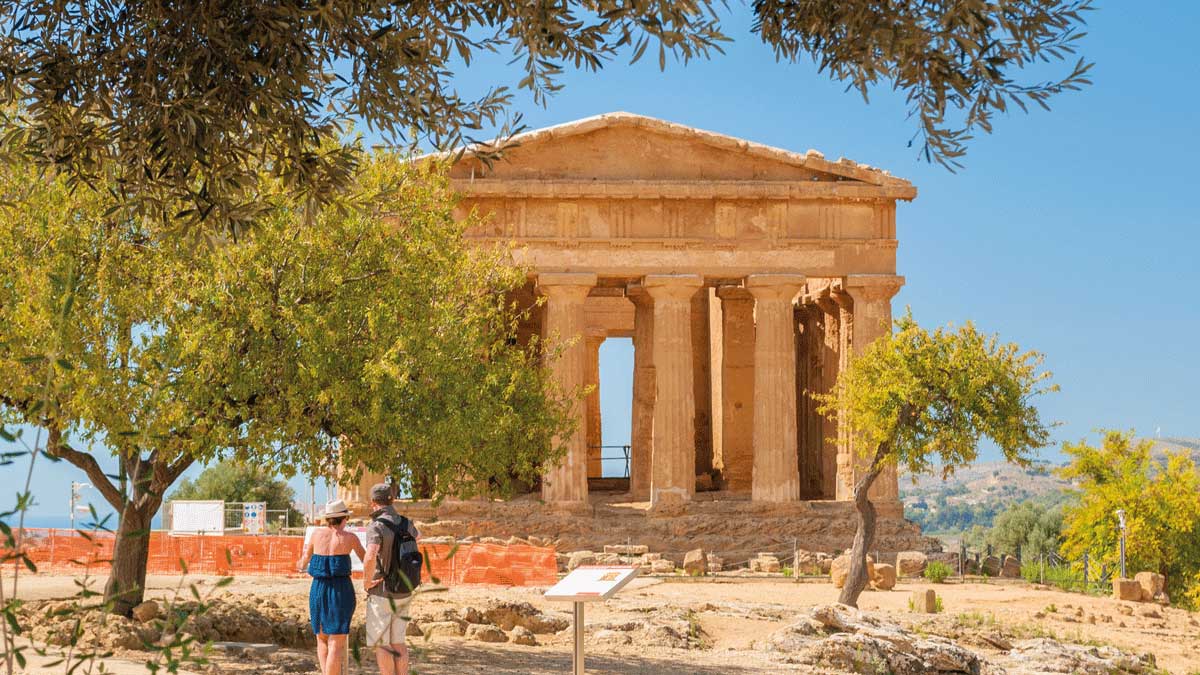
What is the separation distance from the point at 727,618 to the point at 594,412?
1001 inches

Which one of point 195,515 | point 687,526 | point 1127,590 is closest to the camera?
point 1127,590

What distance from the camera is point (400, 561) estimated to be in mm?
11023

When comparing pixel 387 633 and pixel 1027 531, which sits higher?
pixel 387 633

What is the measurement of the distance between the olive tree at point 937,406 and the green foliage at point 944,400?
1 cm

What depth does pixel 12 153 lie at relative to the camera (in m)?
8.99

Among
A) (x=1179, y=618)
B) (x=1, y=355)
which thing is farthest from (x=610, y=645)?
(x=1179, y=618)

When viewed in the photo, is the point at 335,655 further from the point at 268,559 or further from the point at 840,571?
the point at 840,571

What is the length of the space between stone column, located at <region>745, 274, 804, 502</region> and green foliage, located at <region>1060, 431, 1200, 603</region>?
1004cm

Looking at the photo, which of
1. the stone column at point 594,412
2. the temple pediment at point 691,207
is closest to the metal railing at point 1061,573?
the temple pediment at point 691,207

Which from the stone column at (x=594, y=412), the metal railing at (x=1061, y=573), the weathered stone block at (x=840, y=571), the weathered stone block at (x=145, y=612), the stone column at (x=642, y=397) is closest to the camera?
the weathered stone block at (x=145, y=612)

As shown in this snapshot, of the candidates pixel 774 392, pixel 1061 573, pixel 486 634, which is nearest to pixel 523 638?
pixel 486 634

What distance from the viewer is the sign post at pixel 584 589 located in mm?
11000

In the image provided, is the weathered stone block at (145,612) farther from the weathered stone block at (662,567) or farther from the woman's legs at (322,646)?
the weathered stone block at (662,567)

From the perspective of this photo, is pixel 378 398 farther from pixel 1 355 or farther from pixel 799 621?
pixel 799 621
